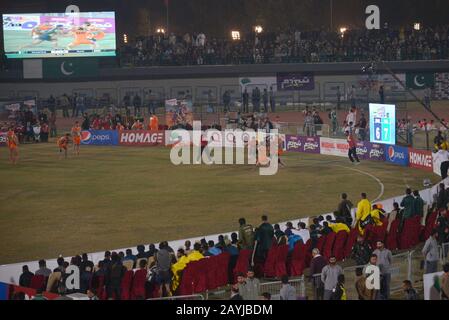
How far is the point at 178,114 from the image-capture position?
52938mm

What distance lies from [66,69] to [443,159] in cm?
3966

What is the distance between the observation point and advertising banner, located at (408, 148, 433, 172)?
36594mm

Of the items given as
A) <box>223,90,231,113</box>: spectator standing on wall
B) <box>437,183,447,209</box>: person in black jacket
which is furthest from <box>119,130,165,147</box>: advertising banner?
<box>437,183,447,209</box>: person in black jacket

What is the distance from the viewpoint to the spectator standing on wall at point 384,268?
18014 mm

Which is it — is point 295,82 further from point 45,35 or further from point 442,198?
point 442,198

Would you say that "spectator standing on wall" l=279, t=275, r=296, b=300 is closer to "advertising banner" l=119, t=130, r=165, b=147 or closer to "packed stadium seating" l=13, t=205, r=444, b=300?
"packed stadium seating" l=13, t=205, r=444, b=300

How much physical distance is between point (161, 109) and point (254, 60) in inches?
320

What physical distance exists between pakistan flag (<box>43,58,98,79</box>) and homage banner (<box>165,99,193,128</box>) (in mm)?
14558

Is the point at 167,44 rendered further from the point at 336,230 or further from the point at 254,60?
the point at 336,230

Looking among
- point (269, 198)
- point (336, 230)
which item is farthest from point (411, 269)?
point (269, 198)

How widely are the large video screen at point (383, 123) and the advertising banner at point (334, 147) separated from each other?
226 centimetres

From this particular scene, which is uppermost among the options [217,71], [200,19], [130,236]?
[200,19]

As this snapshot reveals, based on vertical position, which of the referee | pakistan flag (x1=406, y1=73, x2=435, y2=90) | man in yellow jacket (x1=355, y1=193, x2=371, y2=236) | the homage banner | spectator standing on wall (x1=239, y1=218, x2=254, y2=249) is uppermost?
pakistan flag (x1=406, y1=73, x2=435, y2=90)

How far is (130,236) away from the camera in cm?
2583
